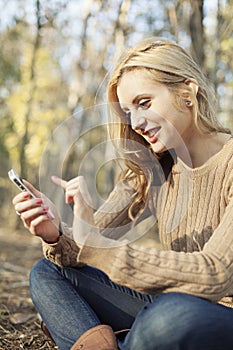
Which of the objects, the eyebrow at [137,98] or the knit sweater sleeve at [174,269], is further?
the eyebrow at [137,98]

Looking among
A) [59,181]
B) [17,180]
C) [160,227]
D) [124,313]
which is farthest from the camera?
[160,227]

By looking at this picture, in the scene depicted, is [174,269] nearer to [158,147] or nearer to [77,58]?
[158,147]

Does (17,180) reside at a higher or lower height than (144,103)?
lower

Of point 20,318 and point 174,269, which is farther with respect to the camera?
point 20,318

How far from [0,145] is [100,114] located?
31.7 ft

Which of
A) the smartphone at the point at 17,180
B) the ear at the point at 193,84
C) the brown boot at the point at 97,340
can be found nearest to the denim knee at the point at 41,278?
the brown boot at the point at 97,340

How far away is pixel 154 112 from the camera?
1560 mm

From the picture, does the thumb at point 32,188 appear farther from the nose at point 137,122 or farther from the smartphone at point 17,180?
the nose at point 137,122

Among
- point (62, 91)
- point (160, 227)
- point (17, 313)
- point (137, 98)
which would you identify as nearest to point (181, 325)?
point (160, 227)

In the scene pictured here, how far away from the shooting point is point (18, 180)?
54.5 inches

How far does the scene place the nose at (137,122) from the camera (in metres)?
1.59

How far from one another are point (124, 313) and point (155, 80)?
2.38 feet

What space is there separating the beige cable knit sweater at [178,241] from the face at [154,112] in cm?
13

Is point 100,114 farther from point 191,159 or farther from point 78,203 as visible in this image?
point 78,203
